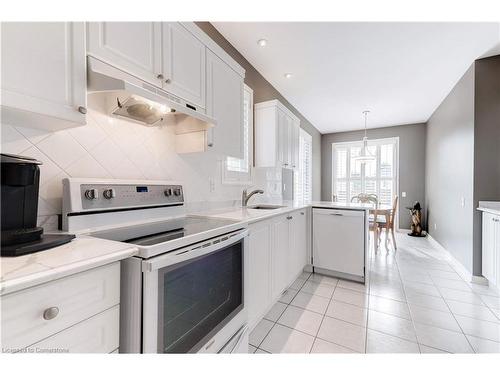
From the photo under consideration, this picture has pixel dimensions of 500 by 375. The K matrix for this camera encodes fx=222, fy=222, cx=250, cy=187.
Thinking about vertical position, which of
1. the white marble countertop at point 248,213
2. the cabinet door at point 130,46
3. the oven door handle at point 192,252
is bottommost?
the oven door handle at point 192,252

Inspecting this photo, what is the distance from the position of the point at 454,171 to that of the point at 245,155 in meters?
3.19

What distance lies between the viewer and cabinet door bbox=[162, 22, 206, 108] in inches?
51.3

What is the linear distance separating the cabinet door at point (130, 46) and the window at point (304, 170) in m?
3.52

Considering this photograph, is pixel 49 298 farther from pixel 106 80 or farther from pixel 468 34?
pixel 468 34

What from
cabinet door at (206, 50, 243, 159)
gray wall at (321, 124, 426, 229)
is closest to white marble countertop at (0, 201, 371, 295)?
cabinet door at (206, 50, 243, 159)

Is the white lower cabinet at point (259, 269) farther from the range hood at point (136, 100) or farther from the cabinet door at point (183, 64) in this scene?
the cabinet door at point (183, 64)

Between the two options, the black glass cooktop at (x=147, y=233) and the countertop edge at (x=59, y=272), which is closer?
the countertop edge at (x=59, y=272)

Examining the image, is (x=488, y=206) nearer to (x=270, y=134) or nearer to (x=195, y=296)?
(x=270, y=134)

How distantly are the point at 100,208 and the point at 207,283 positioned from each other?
26.7 inches

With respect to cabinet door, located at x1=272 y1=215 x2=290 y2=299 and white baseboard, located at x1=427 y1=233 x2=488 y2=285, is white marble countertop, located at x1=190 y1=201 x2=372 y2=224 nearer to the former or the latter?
cabinet door, located at x1=272 y1=215 x2=290 y2=299

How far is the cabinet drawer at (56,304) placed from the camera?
1.81 feet

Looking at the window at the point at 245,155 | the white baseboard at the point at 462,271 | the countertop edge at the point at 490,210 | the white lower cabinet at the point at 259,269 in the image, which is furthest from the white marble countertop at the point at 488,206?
the window at the point at 245,155

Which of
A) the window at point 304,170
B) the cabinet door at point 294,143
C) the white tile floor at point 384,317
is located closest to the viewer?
the white tile floor at point 384,317

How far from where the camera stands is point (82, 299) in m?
0.69
